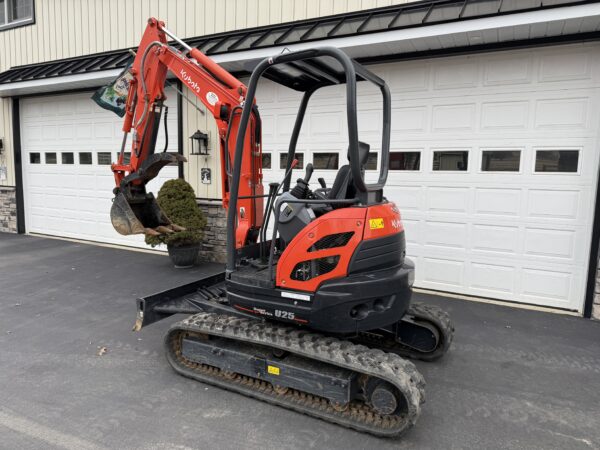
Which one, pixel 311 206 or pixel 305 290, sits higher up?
pixel 311 206

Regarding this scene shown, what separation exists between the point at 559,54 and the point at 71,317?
22.1 ft

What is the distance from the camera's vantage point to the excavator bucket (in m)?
4.13

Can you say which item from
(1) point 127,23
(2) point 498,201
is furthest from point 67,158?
(2) point 498,201

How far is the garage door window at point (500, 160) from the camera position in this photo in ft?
18.1

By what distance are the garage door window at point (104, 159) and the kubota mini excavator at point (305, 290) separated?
5659 millimetres

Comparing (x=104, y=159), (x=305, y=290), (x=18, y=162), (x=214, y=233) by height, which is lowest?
(x=214, y=233)

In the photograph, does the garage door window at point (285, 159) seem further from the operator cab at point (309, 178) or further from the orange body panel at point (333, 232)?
the orange body panel at point (333, 232)

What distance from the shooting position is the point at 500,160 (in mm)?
5609

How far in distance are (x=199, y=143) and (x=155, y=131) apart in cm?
347

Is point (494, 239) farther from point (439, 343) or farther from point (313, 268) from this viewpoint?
point (313, 268)

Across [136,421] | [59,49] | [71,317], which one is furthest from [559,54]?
[59,49]

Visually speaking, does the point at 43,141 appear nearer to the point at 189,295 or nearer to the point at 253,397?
the point at 189,295

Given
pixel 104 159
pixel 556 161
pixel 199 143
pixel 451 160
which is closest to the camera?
pixel 556 161

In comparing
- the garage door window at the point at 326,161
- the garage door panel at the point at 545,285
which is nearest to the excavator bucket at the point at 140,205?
the garage door window at the point at 326,161
